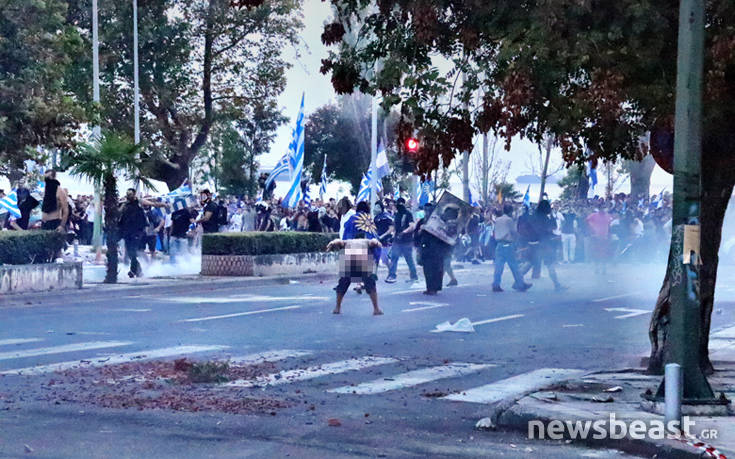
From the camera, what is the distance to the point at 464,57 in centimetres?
1140

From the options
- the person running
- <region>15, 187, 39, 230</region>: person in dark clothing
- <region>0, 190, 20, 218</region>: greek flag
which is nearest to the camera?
the person running

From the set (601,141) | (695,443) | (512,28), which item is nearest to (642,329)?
(601,141)

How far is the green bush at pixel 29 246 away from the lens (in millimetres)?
21016

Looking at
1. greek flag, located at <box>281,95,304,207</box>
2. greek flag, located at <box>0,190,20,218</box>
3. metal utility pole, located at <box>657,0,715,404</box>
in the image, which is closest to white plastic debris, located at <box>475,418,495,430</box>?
metal utility pole, located at <box>657,0,715,404</box>

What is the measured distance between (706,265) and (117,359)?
19.1 feet

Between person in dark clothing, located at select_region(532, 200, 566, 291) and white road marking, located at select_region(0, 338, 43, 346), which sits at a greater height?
person in dark clothing, located at select_region(532, 200, 566, 291)

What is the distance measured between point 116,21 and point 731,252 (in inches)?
882

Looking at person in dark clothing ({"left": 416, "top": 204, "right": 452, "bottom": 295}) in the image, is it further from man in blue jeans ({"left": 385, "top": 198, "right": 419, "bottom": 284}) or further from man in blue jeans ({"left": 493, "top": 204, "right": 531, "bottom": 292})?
man in blue jeans ({"left": 385, "top": 198, "right": 419, "bottom": 284})

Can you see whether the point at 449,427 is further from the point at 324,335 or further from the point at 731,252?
Answer: the point at 731,252

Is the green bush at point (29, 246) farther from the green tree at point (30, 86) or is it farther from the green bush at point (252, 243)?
the green bush at point (252, 243)

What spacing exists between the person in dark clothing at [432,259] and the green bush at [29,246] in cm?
643

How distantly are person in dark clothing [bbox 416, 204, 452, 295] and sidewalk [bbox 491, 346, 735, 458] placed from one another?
11248 millimetres

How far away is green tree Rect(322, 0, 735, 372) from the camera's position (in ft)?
33.0

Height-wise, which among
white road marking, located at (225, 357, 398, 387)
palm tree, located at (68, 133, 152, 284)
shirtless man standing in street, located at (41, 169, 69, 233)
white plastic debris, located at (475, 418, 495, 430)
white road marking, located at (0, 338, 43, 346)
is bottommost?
→ white plastic debris, located at (475, 418, 495, 430)
